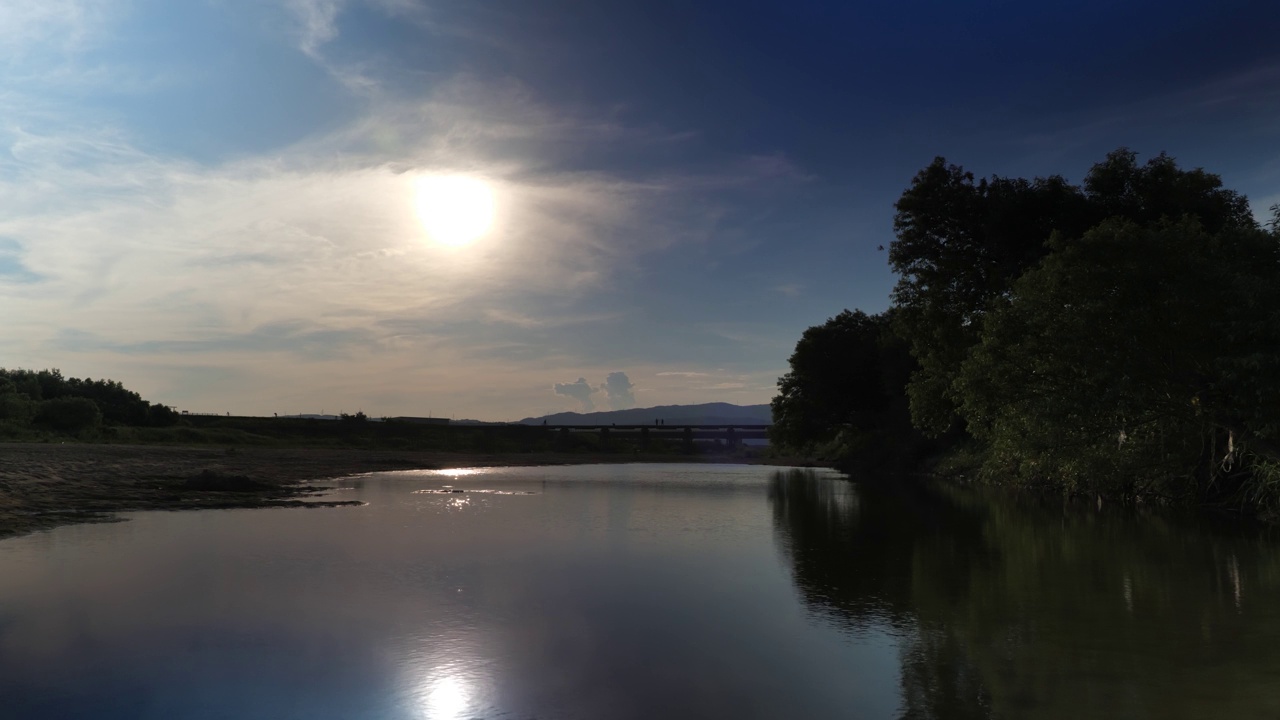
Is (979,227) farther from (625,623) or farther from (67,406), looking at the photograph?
(67,406)

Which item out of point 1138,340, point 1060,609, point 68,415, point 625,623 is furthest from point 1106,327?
point 68,415

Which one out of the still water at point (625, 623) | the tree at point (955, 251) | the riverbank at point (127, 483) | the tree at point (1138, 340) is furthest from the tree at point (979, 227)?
the riverbank at point (127, 483)

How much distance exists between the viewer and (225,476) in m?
29.8

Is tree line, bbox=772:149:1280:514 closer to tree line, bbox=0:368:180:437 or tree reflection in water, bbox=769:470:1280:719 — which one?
tree reflection in water, bbox=769:470:1280:719

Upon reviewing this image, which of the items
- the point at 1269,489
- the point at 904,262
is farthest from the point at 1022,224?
the point at 1269,489

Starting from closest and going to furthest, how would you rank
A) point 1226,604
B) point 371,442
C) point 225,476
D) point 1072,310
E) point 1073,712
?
1. point 1073,712
2. point 1226,604
3. point 1072,310
4. point 225,476
5. point 371,442

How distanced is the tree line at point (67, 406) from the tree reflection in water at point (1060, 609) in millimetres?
52670

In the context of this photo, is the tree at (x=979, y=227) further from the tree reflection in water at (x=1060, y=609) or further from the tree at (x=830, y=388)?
the tree at (x=830, y=388)

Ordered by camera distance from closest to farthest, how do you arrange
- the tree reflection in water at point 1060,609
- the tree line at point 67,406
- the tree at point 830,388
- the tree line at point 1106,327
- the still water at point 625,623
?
the still water at point 625,623
the tree reflection in water at point 1060,609
the tree line at point 1106,327
the tree line at point 67,406
the tree at point 830,388

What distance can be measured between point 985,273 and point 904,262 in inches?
135

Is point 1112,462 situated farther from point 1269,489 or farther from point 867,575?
point 867,575

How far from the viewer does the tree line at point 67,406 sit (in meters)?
55.4

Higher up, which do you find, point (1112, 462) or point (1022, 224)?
point (1022, 224)

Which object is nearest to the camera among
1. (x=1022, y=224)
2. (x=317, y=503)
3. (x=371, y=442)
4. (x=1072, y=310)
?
(x=1072, y=310)
